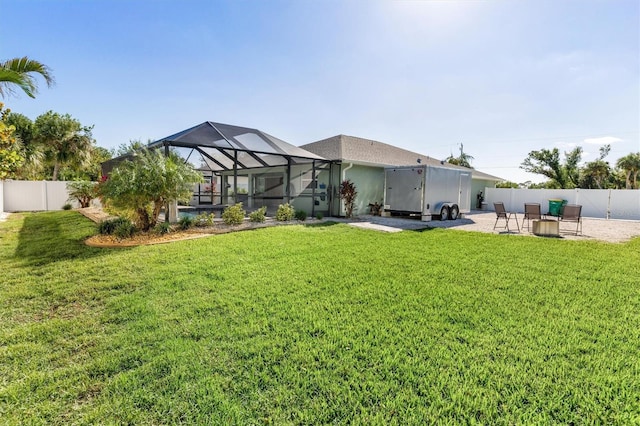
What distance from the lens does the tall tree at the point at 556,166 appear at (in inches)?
1205

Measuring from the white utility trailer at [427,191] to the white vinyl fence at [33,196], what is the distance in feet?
67.2

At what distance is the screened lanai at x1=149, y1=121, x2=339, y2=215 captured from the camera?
11.0m

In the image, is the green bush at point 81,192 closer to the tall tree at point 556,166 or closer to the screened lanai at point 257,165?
the screened lanai at point 257,165

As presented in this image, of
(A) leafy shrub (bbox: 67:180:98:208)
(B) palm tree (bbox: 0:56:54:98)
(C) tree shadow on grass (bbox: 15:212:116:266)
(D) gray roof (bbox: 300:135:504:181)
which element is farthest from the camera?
(A) leafy shrub (bbox: 67:180:98:208)

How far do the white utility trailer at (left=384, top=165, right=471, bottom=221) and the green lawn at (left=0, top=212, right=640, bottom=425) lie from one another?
7.54 meters

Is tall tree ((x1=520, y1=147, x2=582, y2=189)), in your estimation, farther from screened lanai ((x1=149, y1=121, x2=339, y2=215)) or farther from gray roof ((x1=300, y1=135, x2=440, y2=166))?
screened lanai ((x1=149, y1=121, x2=339, y2=215))

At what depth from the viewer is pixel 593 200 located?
18.6 metres

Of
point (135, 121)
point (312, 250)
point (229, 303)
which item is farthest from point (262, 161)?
point (229, 303)

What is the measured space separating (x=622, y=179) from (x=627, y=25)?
28.1 metres

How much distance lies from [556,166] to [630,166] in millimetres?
5519

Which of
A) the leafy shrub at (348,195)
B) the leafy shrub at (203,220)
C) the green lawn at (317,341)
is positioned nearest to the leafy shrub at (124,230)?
the leafy shrub at (203,220)

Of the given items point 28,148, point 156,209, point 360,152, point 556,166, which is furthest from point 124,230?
point 556,166

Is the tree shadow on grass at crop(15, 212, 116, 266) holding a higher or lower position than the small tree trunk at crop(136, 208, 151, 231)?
lower

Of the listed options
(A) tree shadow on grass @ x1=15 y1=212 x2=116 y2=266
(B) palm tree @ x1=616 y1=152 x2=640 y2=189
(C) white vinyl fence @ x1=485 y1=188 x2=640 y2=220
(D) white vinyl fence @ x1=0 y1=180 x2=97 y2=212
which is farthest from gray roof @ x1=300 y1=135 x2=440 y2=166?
(B) palm tree @ x1=616 y1=152 x2=640 y2=189
